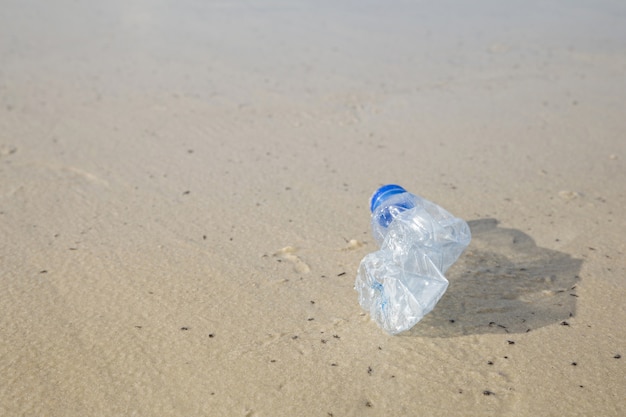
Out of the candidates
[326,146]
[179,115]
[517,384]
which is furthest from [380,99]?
[517,384]

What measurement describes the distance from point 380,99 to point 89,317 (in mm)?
3270

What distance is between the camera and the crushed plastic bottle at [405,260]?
245 centimetres

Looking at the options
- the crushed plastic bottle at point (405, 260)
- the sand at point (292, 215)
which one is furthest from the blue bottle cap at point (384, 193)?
the sand at point (292, 215)

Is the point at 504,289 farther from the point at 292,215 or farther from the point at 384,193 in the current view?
the point at 292,215

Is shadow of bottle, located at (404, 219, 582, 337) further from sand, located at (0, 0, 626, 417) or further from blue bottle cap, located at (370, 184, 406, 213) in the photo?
blue bottle cap, located at (370, 184, 406, 213)

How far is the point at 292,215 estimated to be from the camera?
3.43m

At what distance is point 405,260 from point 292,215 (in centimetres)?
96

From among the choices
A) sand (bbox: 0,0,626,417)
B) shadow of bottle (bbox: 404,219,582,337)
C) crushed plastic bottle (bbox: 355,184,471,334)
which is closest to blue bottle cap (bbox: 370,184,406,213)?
crushed plastic bottle (bbox: 355,184,471,334)

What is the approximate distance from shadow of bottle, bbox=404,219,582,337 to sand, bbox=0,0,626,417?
0.5 inches

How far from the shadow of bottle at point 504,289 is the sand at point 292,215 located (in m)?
0.01

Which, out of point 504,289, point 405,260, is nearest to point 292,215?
point 405,260

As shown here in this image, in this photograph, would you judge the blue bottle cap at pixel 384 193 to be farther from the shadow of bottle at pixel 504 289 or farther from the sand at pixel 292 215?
the shadow of bottle at pixel 504 289

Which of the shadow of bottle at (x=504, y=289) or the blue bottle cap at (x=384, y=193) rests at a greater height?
the blue bottle cap at (x=384, y=193)

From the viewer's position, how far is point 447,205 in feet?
11.6
